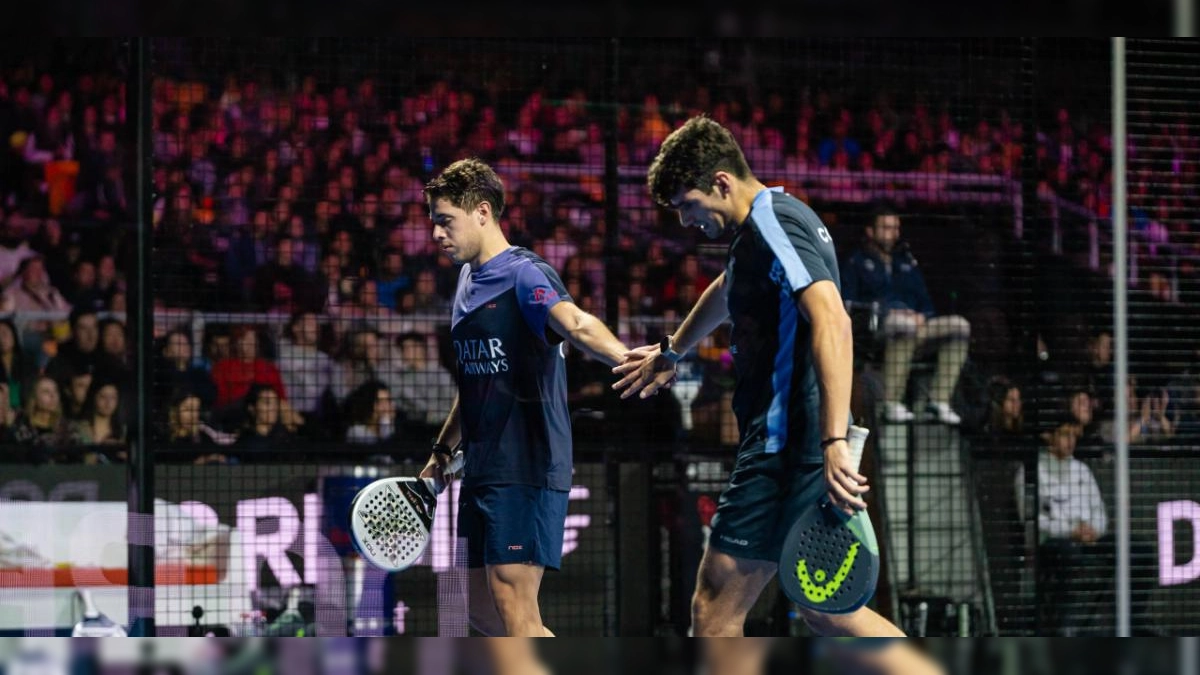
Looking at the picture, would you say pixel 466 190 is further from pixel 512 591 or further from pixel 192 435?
pixel 192 435

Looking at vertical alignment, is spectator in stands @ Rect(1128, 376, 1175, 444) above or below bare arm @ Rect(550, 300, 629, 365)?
below

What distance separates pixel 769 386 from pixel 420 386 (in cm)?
266

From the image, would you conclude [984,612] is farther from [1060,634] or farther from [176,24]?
[176,24]

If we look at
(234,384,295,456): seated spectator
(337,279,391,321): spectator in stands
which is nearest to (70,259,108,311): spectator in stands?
(234,384,295,456): seated spectator

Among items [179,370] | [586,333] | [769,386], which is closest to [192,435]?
[179,370]

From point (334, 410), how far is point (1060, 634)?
3625 millimetres

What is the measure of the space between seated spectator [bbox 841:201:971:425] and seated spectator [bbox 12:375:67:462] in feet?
12.3

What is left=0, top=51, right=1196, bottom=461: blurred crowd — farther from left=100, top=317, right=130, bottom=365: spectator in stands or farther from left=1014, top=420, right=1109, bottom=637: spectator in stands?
left=1014, top=420, right=1109, bottom=637: spectator in stands

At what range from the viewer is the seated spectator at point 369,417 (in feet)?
26.4

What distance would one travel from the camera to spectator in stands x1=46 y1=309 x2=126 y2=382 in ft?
26.1

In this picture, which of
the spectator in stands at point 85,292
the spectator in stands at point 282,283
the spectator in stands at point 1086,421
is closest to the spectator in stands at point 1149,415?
the spectator in stands at point 1086,421

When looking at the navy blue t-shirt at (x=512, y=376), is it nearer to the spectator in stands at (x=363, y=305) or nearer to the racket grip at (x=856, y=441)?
the racket grip at (x=856, y=441)

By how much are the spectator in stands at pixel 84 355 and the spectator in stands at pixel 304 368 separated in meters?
0.75

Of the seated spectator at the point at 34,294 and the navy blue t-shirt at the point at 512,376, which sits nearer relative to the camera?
the navy blue t-shirt at the point at 512,376
